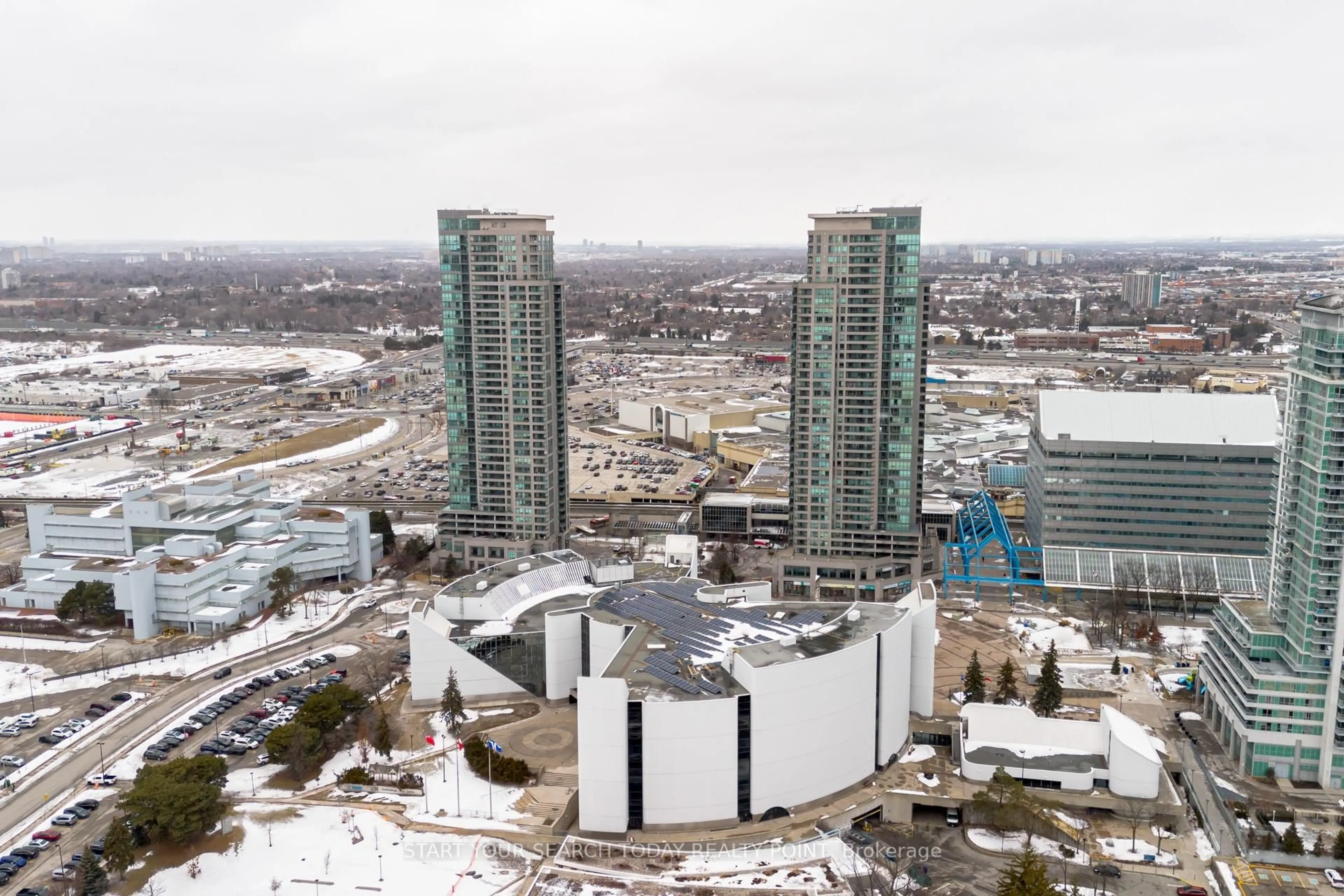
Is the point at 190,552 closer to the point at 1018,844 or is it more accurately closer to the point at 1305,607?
the point at 1018,844

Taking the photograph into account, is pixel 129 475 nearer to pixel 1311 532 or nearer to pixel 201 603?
pixel 201 603

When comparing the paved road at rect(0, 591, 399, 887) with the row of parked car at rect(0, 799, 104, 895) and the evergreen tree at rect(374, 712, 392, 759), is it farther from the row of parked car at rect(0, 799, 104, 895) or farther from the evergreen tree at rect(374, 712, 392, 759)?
the evergreen tree at rect(374, 712, 392, 759)

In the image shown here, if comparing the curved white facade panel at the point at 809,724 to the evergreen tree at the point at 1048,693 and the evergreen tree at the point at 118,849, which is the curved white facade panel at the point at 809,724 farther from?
the evergreen tree at the point at 118,849

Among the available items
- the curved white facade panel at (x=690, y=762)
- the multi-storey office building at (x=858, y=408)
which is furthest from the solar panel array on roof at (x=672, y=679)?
the multi-storey office building at (x=858, y=408)

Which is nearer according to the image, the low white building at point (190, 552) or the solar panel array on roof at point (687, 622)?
the solar panel array on roof at point (687, 622)

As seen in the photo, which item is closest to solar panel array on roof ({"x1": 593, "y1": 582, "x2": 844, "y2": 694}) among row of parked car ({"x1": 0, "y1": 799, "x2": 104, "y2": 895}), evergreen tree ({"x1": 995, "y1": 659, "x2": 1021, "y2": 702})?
evergreen tree ({"x1": 995, "y1": 659, "x2": 1021, "y2": 702})

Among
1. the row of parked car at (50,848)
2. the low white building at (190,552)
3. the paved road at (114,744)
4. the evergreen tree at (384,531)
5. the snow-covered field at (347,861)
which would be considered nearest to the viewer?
the snow-covered field at (347,861)
